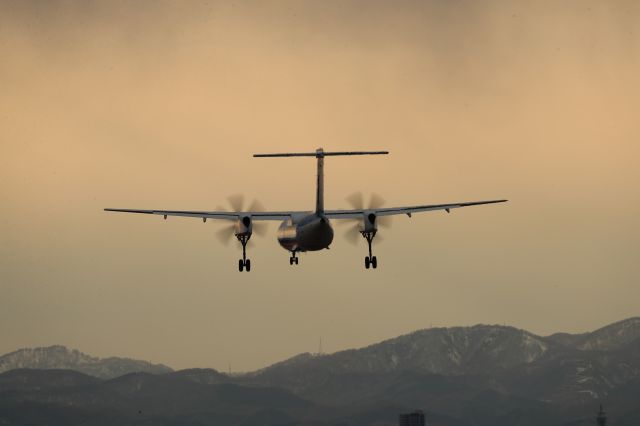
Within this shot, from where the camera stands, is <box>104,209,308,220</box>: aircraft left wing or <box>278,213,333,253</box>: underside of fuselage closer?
<box>278,213,333,253</box>: underside of fuselage

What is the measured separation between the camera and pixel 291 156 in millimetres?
120250

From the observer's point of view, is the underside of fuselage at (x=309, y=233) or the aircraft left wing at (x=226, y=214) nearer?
the underside of fuselage at (x=309, y=233)

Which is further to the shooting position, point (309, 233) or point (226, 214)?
point (226, 214)

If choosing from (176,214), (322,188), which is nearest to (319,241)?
(322,188)

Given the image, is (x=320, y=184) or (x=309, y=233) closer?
(x=309, y=233)

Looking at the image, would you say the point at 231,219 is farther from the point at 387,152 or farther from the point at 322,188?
the point at 387,152

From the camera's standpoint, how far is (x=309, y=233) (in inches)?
4769

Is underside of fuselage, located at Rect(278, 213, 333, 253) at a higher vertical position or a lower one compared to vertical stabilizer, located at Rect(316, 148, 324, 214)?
lower

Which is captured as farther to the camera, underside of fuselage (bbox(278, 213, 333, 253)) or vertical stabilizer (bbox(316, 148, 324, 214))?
vertical stabilizer (bbox(316, 148, 324, 214))

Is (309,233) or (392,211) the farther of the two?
(392,211)

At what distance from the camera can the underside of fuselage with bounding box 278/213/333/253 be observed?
121 metres

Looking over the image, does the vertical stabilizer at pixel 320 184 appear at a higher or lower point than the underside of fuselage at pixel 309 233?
higher

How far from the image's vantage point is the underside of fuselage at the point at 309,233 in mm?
120562

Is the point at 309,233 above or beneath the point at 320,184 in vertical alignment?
beneath
